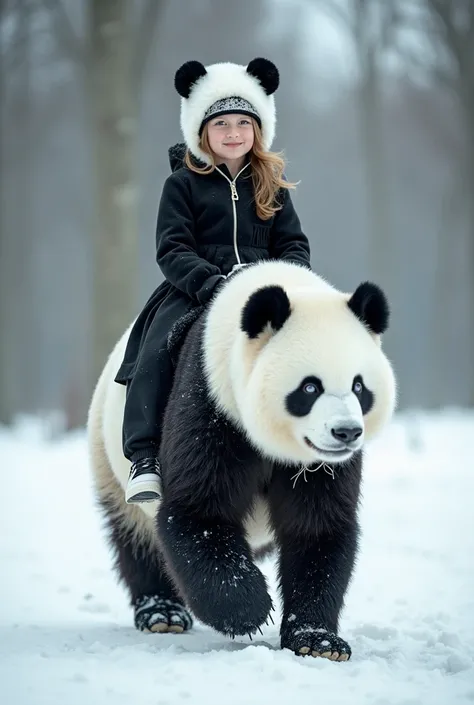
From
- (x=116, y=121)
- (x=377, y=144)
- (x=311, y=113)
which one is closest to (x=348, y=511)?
(x=116, y=121)

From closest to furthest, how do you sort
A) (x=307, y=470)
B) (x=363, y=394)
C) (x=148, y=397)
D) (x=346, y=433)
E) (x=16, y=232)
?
(x=346, y=433)
(x=363, y=394)
(x=307, y=470)
(x=148, y=397)
(x=16, y=232)

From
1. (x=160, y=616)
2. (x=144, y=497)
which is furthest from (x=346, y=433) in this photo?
(x=160, y=616)

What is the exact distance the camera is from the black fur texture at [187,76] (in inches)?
173

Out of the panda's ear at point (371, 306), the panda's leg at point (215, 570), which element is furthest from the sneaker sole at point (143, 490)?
the panda's ear at point (371, 306)

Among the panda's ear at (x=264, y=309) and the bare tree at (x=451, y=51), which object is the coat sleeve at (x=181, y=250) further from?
the bare tree at (x=451, y=51)

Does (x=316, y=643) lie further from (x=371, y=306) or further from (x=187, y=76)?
(x=187, y=76)

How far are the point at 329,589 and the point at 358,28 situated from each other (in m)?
14.9

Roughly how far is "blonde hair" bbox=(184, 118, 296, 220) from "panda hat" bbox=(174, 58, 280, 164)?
37 millimetres

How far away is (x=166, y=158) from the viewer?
21.8 metres

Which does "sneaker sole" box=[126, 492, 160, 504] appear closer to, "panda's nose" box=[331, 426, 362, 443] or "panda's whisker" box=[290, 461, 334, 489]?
"panda's whisker" box=[290, 461, 334, 489]

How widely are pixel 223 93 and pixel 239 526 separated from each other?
1946 mm

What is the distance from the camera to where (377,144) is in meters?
17.4

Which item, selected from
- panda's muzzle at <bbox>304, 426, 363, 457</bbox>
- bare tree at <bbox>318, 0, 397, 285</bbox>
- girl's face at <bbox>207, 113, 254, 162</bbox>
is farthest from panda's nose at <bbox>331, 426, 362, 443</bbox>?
bare tree at <bbox>318, 0, 397, 285</bbox>

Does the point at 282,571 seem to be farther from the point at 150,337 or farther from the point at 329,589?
the point at 150,337
